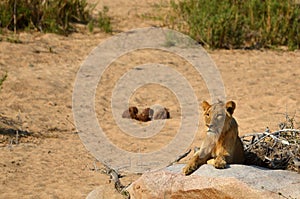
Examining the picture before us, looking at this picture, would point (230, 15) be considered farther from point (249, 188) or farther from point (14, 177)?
point (249, 188)

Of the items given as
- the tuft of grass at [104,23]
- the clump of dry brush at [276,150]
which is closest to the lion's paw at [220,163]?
the clump of dry brush at [276,150]

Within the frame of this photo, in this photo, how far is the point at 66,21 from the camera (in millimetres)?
12305

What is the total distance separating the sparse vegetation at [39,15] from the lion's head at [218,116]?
→ 7620 mm

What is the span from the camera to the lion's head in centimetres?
470

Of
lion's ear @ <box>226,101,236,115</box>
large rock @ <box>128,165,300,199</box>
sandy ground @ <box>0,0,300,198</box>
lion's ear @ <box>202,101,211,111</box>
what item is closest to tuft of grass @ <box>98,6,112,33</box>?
sandy ground @ <box>0,0,300,198</box>

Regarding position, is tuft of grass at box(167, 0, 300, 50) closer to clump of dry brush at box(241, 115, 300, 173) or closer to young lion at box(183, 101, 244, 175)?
clump of dry brush at box(241, 115, 300, 173)

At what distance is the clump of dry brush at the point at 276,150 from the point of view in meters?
5.18

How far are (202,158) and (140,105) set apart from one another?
14.3 feet

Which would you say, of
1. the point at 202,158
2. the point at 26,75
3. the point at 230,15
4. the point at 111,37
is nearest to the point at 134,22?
the point at 111,37

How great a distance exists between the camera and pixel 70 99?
9258mm

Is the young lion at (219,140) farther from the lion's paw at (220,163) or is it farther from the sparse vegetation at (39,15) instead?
the sparse vegetation at (39,15)

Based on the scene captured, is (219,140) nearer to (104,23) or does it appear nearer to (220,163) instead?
(220,163)

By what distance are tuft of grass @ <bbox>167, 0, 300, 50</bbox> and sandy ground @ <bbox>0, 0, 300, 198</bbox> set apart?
299 mm

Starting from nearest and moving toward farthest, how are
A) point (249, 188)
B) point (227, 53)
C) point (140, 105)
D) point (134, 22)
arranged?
point (249, 188), point (140, 105), point (227, 53), point (134, 22)
